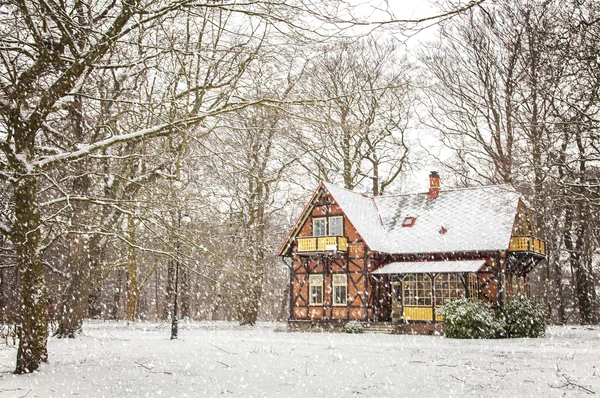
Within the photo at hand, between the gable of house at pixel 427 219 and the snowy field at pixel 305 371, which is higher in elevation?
the gable of house at pixel 427 219

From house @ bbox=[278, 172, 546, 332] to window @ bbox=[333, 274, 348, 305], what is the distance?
46mm

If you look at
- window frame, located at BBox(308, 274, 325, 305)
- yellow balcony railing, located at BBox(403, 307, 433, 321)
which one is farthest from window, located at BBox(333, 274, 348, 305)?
yellow balcony railing, located at BBox(403, 307, 433, 321)

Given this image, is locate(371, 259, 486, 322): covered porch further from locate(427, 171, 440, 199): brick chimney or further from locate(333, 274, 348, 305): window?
locate(427, 171, 440, 199): brick chimney

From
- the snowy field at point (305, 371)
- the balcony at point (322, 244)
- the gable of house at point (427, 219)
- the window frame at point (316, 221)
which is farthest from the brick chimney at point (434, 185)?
the snowy field at point (305, 371)

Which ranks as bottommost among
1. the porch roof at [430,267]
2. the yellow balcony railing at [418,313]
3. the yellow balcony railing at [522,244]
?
the yellow balcony railing at [418,313]

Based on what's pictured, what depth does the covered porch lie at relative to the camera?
22.7 meters

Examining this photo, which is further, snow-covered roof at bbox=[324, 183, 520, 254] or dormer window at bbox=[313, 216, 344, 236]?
dormer window at bbox=[313, 216, 344, 236]

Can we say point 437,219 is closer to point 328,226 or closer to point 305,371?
point 328,226

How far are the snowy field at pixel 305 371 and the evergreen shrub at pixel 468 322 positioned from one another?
3.65 metres

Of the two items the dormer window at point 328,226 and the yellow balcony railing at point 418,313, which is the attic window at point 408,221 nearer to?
the dormer window at point 328,226

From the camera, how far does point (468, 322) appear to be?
19.6 meters

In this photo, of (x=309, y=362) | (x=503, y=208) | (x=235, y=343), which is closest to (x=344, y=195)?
(x=503, y=208)

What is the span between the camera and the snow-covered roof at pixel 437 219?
23.8 meters

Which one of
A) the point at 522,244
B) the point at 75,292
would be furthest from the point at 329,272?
Result: the point at 75,292
